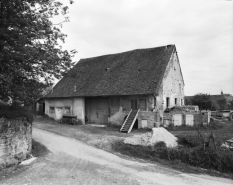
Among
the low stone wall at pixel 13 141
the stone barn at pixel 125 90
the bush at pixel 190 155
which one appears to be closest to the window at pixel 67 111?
the stone barn at pixel 125 90

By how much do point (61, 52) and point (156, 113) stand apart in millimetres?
10574

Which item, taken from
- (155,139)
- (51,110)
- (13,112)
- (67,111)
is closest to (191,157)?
(155,139)

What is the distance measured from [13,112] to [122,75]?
14.4 metres

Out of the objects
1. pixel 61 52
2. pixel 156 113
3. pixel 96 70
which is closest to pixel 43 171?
pixel 61 52

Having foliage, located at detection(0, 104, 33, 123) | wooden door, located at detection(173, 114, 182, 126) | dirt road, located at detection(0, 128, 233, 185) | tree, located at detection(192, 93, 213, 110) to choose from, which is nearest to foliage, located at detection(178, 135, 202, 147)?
dirt road, located at detection(0, 128, 233, 185)

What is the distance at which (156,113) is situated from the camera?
17312 millimetres

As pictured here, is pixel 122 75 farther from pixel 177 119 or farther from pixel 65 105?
pixel 65 105

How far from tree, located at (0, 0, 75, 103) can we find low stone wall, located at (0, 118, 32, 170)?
121 cm

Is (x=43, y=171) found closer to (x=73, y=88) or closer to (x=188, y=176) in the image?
(x=188, y=176)

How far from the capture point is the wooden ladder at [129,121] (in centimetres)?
1681

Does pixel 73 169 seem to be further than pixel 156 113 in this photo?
No

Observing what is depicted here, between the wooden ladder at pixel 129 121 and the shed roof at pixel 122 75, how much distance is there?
1957 millimetres

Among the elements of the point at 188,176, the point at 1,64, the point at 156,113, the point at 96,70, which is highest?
the point at 96,70

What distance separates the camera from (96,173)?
Answer: 7.96 m
